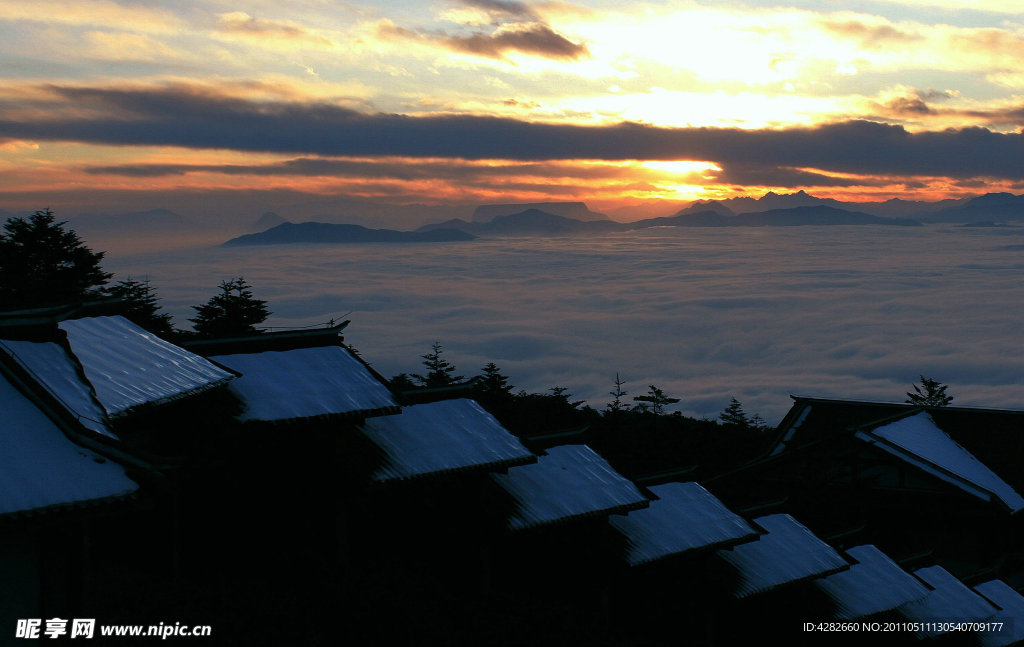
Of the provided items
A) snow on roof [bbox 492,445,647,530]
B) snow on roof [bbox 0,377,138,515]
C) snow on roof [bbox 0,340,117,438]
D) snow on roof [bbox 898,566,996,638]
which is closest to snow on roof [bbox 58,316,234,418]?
snow on roof [bbox 0,340,117,438]

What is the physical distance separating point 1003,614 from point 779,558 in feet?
33.9

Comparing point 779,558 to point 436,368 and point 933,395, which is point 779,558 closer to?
point 436,368

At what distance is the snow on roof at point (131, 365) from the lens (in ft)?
53.1

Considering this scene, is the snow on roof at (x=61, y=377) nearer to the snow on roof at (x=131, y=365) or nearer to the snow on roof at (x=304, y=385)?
the snow on roof at (x=131, y=365)

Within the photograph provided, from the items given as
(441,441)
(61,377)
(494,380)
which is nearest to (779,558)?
(441,441)

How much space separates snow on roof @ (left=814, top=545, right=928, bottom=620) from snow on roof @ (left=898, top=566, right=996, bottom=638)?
68 centimetres

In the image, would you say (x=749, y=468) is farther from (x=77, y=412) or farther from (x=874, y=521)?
(x=77, y=412)

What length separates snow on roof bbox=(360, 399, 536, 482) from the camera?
20734mm

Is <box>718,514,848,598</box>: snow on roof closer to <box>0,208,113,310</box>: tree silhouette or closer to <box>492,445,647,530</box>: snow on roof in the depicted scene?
<box>492,445,647,530</box>: snow on roof

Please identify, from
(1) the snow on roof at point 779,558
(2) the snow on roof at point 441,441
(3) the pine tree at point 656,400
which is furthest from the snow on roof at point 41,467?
(3) the pine tree at point 656,400

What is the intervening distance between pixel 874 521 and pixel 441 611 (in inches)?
1110

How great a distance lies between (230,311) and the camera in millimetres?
79375

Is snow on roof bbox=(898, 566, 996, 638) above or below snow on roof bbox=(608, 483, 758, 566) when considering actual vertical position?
below

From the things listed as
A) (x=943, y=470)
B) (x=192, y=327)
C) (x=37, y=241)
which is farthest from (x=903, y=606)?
(x=192, y=327)
